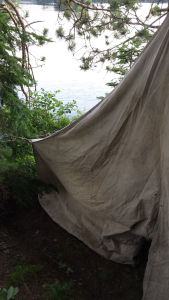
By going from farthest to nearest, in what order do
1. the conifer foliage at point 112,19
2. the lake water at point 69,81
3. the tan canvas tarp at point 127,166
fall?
the lake water at point 69,81 → the conifer foliage at point 112,19 → the tan canvas tarp at point 127,166

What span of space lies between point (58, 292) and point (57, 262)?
51cm

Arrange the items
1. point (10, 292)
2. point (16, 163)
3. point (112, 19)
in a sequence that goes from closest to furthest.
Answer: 1. point (10, 292)
2. point (16, 163)
3. point (112, 19)

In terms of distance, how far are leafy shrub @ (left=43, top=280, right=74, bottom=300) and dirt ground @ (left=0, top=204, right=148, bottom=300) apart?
59 mm

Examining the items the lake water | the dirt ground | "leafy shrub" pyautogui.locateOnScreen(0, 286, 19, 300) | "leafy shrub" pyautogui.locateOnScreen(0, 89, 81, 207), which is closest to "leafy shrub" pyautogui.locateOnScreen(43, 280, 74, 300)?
the dirt ground

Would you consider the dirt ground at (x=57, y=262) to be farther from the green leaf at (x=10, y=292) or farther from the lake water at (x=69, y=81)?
the lake water at (x=69, y=81)

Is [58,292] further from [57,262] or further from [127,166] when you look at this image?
[127,166]

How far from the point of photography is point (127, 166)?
88.3 inches

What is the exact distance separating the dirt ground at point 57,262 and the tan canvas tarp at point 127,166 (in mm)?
132

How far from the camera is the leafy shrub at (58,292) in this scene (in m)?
2.17

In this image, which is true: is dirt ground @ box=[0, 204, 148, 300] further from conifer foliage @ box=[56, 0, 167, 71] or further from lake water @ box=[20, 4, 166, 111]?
lake water @ box=[20, 4, 166, 111]

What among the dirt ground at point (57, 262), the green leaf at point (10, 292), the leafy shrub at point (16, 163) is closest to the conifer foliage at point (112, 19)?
the leafy shrub at point (16, 163)

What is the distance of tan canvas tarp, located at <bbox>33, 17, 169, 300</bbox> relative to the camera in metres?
1.98

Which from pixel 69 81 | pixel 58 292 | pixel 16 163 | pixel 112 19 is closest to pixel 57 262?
pixel 58 292

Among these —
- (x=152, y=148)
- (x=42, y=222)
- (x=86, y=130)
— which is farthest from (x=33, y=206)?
(x=152, y=148)
